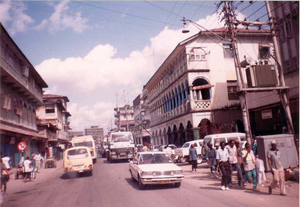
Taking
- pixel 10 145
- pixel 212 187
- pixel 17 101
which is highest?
pixel 17 101

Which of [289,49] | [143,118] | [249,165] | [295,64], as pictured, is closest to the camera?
[249,165]

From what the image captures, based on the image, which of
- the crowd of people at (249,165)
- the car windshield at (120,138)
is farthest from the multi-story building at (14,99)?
the crowd of people at (249,165)

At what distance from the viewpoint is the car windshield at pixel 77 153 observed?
16.2m

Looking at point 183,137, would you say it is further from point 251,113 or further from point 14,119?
point 14,119

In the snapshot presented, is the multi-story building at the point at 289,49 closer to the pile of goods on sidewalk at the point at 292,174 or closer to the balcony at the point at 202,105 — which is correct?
the pile of goods on sidewalk at the point at 292,174

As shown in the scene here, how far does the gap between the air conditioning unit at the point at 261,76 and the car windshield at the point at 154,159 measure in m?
7.04

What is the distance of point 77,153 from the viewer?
16.5 meters

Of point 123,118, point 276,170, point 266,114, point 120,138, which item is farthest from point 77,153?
point 123,118

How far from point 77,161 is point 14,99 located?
1369 centimetres

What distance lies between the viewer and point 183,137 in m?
33.1

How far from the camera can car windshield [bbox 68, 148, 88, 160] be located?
16194mm

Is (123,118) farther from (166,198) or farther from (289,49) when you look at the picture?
(166,198)

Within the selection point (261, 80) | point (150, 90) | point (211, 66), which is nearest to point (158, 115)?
point (150, 90)

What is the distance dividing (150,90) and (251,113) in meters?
29.9
